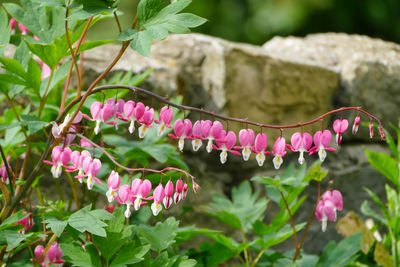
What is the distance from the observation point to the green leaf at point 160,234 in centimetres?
130

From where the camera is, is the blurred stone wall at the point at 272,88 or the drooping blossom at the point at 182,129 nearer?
the drooping blossom at the point at 182,129

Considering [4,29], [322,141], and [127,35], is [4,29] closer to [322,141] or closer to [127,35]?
[127,35]

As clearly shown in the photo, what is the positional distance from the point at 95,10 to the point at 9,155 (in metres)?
0.68

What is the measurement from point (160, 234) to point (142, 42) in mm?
499

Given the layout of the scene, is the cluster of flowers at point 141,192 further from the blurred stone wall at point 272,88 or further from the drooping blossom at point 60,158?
the blurred stone wall at point 272,88

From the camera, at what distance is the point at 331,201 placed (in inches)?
57.2

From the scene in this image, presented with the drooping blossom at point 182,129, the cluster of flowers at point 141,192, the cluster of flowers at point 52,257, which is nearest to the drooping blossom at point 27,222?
the cluster of flowers at point 52,257

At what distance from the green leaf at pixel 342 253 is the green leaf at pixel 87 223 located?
2.35ft

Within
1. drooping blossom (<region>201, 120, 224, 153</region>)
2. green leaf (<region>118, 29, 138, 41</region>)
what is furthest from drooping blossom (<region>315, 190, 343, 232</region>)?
green leaf (<region>118, 29, 138, 41</region>)

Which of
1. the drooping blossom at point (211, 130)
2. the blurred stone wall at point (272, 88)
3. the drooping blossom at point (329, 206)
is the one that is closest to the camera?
the drooping blossom at point (211, 130)

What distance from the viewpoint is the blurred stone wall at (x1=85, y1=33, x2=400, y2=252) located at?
6.59 feet

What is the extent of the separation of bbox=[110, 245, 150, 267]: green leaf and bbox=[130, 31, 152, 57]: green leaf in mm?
422

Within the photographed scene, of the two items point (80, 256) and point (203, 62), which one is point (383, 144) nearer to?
point (203, 62)

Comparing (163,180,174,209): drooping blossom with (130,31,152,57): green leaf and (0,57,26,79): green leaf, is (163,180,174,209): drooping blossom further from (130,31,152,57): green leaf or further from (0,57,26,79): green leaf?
(0,57,26,79): green leaf
